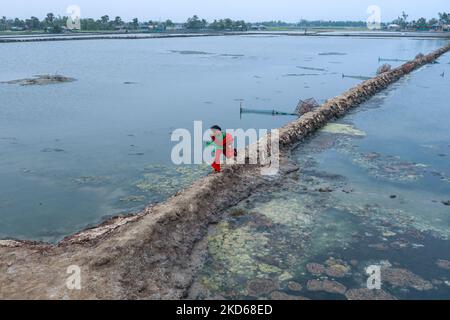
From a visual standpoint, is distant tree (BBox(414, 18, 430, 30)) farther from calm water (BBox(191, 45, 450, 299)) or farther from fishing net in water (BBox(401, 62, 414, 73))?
calm water (BBox(191, 45, 450, 299))

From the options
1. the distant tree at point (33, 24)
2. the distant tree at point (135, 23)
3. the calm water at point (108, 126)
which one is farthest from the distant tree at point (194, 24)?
the calm water at point (108, 126)

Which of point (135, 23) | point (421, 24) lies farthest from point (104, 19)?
point (421, 24)

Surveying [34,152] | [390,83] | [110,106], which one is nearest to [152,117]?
[110,106]

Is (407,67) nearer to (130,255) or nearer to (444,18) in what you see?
(130,255)

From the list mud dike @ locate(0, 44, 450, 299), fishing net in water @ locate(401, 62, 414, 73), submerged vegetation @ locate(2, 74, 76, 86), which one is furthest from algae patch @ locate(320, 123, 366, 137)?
fishing net in water @ locate(401, 62, 414, 73)
